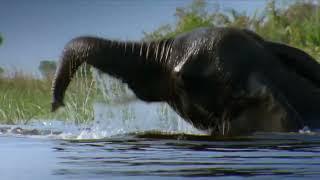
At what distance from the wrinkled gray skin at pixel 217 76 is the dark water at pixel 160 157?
258 millimetres

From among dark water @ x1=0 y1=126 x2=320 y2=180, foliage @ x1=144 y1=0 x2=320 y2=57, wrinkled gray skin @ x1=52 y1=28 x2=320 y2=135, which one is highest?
foliage @ x1=144 y1=0 x2=320 y2=57

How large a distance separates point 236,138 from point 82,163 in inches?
94.9

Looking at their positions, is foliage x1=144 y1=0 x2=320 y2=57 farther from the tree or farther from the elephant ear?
the elephant ear

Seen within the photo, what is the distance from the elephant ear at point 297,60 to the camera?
10.8m

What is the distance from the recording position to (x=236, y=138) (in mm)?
10320

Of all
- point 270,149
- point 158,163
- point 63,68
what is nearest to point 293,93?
point 270,149

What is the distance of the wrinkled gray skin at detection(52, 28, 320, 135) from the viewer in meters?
10.4

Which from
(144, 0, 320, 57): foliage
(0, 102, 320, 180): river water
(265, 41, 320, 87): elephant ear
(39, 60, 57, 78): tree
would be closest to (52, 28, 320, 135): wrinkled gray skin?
(265, 41, 320, 87): elephant ear

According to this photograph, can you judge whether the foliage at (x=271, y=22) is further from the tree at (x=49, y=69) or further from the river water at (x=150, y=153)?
the river water at (x=150, y=153)

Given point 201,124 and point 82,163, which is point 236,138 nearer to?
point 201,124

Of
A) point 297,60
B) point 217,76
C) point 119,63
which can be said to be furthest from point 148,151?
point 297,60

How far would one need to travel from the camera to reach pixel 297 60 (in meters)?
10.8

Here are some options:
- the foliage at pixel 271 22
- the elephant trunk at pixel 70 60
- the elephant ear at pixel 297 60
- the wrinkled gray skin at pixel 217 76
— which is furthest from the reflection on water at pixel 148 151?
the foliage at pixel 271 22

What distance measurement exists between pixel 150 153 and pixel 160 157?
399 mm
